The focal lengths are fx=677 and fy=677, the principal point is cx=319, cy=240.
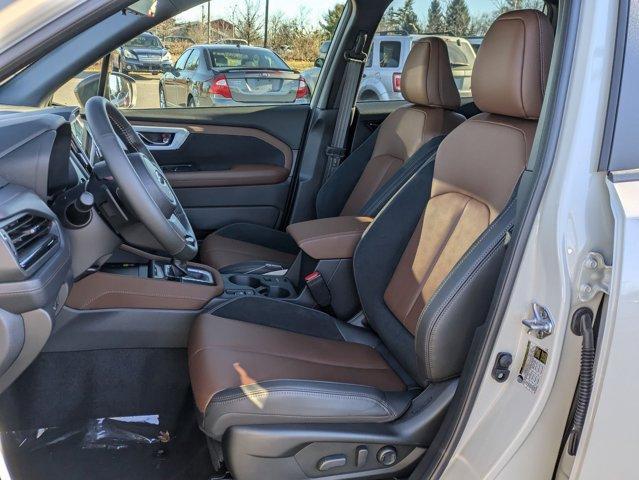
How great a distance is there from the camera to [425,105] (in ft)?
8.43

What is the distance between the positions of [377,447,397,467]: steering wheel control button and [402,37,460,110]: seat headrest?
138 cm

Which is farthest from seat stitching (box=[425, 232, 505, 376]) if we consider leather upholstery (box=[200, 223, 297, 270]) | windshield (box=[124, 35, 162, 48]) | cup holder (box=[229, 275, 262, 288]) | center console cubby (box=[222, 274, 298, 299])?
windshield (box=[124, 35, 162, 48])

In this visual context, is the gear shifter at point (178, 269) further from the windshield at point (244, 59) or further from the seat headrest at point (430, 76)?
the windshield at point (244, 59)

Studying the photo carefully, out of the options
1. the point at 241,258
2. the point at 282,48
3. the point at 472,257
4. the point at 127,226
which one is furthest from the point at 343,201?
the point at 472,257

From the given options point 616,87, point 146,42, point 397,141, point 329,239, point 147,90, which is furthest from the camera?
point 147,90

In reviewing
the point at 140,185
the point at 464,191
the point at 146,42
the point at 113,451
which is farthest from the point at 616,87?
the point at 146,42

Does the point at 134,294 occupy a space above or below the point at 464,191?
below

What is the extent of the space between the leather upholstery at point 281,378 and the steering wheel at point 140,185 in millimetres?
280

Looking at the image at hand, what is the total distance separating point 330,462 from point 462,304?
471mm

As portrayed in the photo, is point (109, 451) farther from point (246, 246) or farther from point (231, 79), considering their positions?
point (231, 79)

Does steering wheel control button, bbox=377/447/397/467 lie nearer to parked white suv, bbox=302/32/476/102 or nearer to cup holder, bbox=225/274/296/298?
cup holder, bbox=225/274/296/298

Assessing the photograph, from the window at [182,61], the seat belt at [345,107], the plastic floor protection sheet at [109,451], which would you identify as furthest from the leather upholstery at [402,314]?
the window at [182,61]

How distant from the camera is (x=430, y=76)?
243 centimetres

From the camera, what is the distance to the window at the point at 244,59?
3281mm
